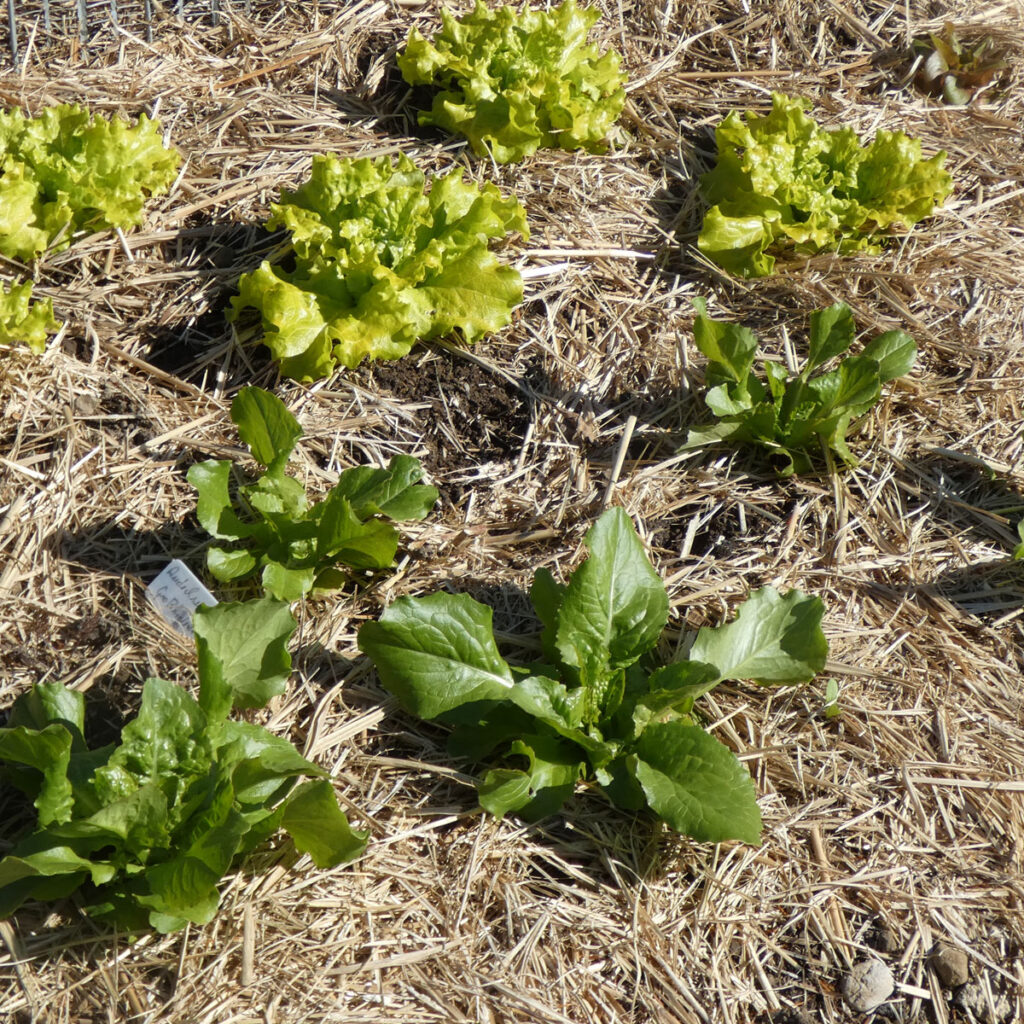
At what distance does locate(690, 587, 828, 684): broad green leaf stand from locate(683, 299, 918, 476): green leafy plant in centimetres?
52

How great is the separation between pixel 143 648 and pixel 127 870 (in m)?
0.53

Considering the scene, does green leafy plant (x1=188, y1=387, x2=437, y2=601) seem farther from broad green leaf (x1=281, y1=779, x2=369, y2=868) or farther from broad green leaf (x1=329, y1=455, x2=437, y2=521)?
broad green leaf (x1=281, y1=779, x2=369, y2=868)

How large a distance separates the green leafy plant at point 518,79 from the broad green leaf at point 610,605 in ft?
4.84

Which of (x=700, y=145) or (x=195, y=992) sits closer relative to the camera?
(x=195, y=992)

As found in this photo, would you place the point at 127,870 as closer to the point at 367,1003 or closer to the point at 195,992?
the point at 195,992

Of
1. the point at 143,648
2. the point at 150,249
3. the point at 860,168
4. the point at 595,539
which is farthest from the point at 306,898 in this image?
the point at 860,168

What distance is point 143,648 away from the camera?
2.29 m

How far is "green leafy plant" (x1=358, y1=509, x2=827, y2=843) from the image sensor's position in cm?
204

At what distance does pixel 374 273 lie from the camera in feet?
8.98

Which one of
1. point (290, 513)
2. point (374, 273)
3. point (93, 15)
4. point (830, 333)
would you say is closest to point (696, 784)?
point (290, 513)

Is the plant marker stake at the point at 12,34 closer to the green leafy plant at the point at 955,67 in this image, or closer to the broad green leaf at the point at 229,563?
the broad green leaf at the point at 229,563

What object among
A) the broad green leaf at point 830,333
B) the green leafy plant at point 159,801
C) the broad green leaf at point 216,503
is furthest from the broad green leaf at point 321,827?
the broad green leaf at point 830,333

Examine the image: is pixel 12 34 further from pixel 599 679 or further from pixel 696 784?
pixel 696 784

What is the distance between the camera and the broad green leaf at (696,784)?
1.95 meters
